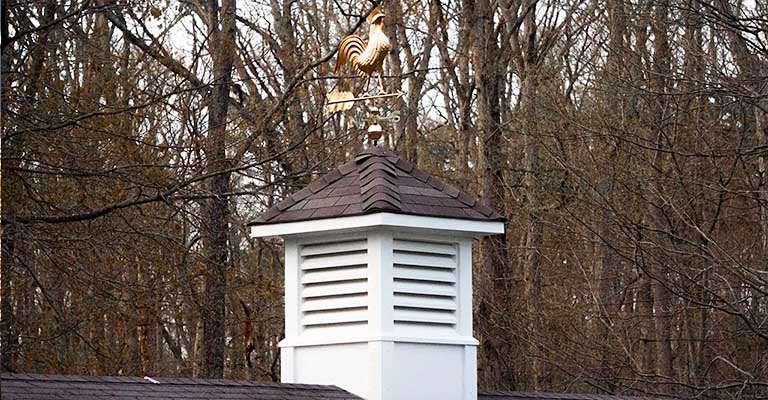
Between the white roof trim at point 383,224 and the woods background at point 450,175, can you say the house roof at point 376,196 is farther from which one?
the woods background at point 450,175

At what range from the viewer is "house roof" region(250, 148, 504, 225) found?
9.22 meters

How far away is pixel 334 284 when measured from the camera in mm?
9383

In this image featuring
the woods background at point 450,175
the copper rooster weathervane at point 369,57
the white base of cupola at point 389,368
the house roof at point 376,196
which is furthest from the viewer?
the woods background at point 450,175

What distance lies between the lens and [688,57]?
53.6 feet

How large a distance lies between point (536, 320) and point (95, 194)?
8.16 m

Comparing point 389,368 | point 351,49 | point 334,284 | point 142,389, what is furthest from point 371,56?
point 142,389

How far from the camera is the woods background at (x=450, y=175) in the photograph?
47.7 feet

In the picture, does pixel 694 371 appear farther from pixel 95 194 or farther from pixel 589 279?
pixel 95 194

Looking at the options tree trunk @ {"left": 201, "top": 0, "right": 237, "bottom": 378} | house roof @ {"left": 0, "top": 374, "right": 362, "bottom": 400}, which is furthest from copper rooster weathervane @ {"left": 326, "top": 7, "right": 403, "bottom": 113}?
tree trunk @ {"left": 201, "top": 0, "right": 237, "bottom": 378}

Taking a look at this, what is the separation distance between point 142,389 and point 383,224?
195 centimetres

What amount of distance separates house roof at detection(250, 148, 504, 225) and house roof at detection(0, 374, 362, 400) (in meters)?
1.15

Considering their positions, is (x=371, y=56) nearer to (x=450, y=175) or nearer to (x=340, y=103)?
(x=340, y=103)

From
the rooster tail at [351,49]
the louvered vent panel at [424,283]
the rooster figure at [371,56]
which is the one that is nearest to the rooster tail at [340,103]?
the rooster figure at [371,56]

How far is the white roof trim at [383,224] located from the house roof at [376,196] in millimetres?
29
